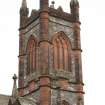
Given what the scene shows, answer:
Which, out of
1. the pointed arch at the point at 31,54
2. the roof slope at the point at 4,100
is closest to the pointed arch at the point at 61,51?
the pointed arch at the point at 31,54

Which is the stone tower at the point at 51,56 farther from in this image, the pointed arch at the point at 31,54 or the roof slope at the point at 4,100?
the roof slope at the point at 4,100

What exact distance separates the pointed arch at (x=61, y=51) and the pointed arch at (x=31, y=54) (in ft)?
8.40

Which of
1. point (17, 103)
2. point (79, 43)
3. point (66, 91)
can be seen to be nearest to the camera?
point (17, 103)

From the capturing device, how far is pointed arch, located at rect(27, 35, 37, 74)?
52750 millimetres

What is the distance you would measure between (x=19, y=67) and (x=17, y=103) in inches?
300

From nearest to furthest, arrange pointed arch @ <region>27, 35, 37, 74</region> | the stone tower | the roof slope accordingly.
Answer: the stone tower
pointed arch @ <region>27, 35, 37, 74</region>
the roof slope

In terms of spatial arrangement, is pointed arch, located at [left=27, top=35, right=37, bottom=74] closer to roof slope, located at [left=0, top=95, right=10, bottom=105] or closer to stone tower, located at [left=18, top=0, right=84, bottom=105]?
stone tower, located at [left=18, top=0, right=84, bottom=105]

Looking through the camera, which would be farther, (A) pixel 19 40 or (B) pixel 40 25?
(A) pixel 19 40

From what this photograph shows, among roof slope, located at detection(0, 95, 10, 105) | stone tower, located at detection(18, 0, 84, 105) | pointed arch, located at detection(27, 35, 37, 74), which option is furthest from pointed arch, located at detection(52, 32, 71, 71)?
roof slope, located at detection(0, 95, 10, 105)

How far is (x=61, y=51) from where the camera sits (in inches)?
2088

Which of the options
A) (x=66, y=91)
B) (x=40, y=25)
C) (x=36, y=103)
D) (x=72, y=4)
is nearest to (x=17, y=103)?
(x=36, y=103)

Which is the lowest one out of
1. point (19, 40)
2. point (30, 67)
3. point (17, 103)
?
point (17, 103)

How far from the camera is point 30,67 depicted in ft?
174

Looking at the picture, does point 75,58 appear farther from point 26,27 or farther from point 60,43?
point 26,27
